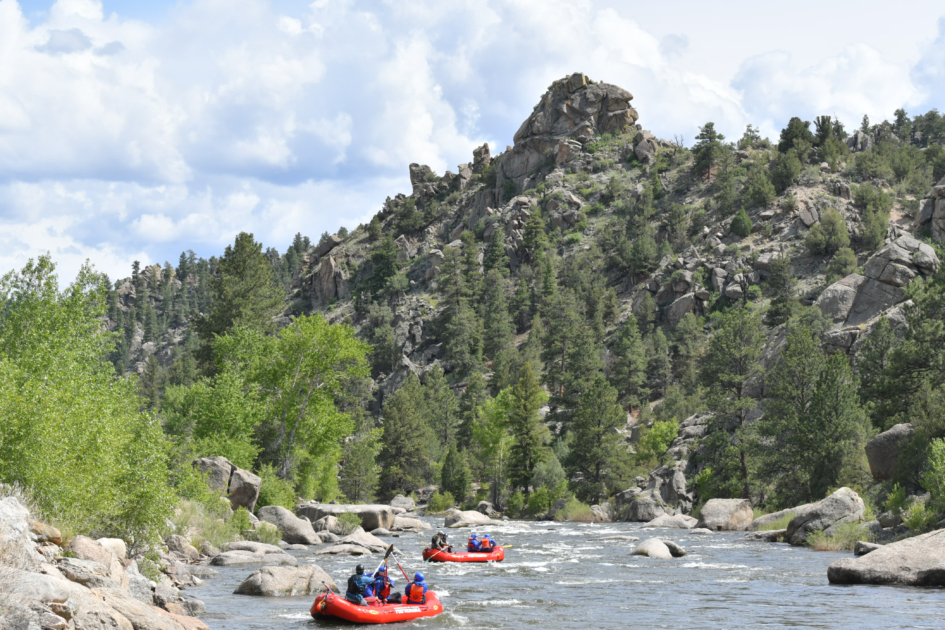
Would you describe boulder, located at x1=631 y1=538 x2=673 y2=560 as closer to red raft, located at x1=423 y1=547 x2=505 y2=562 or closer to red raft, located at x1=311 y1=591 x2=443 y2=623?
red raft, located at x1=423 y1=547 x2=505 y2=562

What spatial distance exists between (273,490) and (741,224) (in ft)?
266

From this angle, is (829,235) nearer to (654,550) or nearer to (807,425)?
(807,425)

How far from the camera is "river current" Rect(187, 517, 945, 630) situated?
57.2 feet

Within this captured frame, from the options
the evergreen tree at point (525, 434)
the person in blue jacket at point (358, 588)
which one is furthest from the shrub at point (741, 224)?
the person in blue jacket at point (358, 588)

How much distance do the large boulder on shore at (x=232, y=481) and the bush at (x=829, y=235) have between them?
7795 cm

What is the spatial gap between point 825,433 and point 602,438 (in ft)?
70.2

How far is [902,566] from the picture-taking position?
21172mm

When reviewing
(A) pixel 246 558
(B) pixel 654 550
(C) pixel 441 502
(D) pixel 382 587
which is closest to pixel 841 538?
(B) pixel 654 550

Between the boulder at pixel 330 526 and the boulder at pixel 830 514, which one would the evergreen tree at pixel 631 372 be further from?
the boulder at pixel 830 514

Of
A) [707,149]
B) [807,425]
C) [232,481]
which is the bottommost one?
[232,481]

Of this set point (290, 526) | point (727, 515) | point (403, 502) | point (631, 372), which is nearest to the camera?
point (290, 526)

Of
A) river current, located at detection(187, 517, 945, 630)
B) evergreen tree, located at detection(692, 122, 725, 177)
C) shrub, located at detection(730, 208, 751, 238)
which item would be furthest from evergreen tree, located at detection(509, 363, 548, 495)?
evergreen tree, located at detection(692, 122, 725, 177)

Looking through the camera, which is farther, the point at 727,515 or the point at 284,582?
the point at 727,515

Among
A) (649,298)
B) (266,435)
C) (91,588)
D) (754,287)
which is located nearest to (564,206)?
(649,298)
